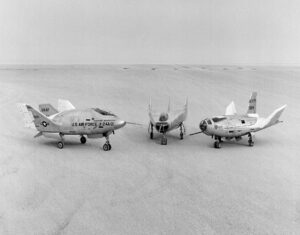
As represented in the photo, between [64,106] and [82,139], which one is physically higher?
[64,106]

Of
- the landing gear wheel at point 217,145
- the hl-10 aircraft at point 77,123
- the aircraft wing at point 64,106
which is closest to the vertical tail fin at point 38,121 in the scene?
the hl-10 aircraft at point 77,123

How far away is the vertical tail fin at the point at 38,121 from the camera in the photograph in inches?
820

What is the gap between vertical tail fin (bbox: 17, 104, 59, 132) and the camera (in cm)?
2083

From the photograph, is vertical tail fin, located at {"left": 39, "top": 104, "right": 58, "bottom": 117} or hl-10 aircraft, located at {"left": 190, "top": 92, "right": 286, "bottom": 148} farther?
vertical tail fin, located at {"left": 39, "top": 104, "right": 58, "bottom": 117}

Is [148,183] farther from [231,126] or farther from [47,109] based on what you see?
[47,109]

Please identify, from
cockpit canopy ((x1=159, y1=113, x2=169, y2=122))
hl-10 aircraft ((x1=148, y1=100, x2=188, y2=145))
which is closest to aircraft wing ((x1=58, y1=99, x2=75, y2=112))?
hl-10 aircraft ((x1=148, y1=100, x2=188, y2=145))

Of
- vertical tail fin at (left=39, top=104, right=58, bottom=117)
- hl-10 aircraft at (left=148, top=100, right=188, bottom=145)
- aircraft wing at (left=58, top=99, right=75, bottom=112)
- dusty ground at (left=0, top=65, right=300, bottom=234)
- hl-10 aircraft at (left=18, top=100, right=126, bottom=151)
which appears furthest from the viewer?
aircraft wing at (left=58, top=99, right=75, bottom=112)

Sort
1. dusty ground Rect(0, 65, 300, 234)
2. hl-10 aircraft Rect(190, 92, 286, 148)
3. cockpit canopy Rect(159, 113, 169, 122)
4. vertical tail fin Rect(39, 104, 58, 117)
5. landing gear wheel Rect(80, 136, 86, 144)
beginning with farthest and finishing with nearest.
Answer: vertical tail fin Rect(39, 104, 58, 117) → landing gear wheel Rect(80, 136, 86, 144) → cockpit canopy Rect(159, 113, 169, 122) → hl-10 aircraft Rect(190, 92, 286, 148) → dusty ground Rect(0, 65, 300, 234)

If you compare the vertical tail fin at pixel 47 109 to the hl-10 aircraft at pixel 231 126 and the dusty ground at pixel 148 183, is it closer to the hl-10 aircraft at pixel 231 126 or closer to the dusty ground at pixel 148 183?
the dusty ground at pixel 148 183

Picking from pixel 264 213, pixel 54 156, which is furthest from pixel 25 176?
pixel 264 213

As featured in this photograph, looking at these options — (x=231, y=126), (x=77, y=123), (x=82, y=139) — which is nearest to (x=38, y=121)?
(x=77, y=123)

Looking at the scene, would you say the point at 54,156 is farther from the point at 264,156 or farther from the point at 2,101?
the point at 2,101

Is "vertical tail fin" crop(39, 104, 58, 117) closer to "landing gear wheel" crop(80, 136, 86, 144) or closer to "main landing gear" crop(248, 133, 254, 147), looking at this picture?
"landing gear wheel" crop(80, 136, 86, 144)

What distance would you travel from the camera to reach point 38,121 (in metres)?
21.0
